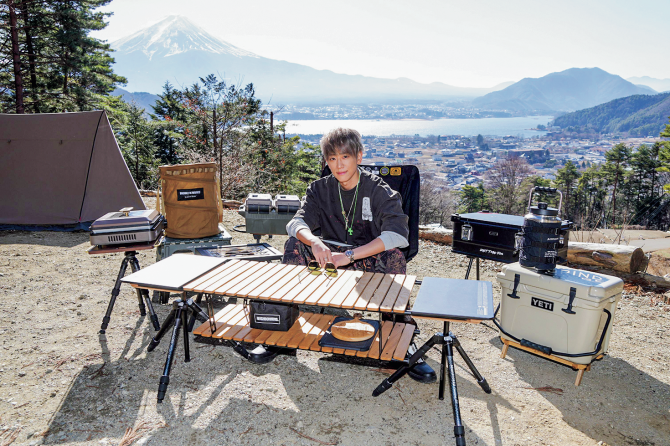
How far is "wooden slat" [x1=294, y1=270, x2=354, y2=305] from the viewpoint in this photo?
1.87 metres

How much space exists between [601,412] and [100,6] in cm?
2001

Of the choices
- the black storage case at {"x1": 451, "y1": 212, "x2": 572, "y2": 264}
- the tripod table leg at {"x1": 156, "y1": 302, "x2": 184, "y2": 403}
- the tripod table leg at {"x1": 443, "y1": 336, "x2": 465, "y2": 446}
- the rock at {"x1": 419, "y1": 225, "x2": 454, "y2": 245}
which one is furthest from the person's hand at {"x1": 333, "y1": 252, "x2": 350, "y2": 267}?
the rock at {"x1": 419, "y1": 225, "x2": 454, "y2": 245}

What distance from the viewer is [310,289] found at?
6.67ft

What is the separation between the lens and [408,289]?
2084 millimetres

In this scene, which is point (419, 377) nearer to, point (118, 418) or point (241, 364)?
point (241, 364)

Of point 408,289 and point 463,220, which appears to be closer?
point 408,289

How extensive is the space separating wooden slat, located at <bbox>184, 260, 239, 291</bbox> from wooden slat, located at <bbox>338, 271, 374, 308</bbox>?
72cm

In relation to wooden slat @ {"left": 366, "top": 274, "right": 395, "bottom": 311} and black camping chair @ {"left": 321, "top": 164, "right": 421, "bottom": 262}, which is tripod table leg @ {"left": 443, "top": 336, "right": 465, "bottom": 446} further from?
black camping chair @ {"left": 321, "top": 164, "right": 421, "bottom": 262}

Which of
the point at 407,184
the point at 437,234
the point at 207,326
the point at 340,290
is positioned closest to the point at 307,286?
the point at 340,290

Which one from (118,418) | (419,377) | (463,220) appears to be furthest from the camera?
(463,220)

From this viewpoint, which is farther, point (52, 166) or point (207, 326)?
point (52, 166)

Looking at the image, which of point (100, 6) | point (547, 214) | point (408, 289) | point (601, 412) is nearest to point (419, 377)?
point (408, 289)

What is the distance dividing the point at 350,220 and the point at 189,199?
1.61 m

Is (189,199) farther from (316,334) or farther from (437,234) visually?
(437,234)
